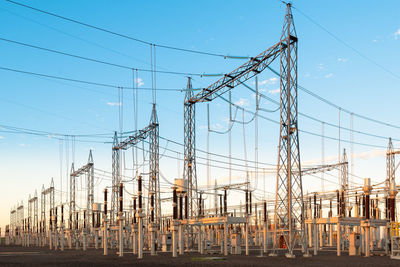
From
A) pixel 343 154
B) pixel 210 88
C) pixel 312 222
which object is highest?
pixel 210 88

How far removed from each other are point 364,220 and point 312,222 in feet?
12.4

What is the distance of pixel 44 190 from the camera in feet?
300

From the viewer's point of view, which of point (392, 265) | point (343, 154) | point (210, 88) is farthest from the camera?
point (343, 154)

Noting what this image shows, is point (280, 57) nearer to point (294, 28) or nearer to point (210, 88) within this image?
point (294, 28)

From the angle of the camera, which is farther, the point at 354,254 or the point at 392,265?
the point at 354,254

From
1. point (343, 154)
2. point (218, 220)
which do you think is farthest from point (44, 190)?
point (218, 220)

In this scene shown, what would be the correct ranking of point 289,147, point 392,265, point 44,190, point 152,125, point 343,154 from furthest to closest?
1. point 44,190
2. point 343,154
3. point 152,125
4. point 289,147
5. point 392,265

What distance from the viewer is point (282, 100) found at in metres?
30.5

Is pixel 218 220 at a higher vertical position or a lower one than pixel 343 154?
lower

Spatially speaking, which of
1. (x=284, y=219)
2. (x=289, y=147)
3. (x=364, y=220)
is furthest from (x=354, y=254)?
(x=289, y=147)

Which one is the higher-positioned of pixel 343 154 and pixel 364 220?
pixel 343 154

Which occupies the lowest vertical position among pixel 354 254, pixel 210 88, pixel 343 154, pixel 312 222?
pixel 354 254

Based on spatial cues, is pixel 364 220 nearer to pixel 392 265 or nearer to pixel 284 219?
pixel 284 219

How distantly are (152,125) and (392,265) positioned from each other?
102 feet
